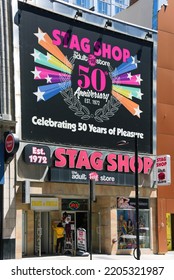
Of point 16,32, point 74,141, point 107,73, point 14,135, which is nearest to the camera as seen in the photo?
point 14,135

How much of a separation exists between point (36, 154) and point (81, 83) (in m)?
5.07

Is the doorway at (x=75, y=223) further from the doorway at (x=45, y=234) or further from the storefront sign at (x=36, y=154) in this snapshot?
the storefront sign at (x=36, y=154)

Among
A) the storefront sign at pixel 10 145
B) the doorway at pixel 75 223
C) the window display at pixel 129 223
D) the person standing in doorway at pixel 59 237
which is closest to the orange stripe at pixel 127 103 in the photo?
the window display at pixel 129 223

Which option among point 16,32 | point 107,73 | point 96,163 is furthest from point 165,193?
point 16,32

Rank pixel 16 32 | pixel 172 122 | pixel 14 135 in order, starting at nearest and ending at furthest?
pixel 14 135, pixel 16 32, pixel 172 122

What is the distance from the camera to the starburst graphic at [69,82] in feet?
86.3

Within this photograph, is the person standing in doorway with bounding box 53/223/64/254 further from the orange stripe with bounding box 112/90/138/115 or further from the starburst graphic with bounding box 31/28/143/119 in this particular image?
the orange stripe with bounding box 112/90/138/115

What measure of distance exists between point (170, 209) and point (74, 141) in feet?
25.6

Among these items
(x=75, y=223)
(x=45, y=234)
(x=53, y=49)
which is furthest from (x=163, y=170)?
(x=53, y=49)

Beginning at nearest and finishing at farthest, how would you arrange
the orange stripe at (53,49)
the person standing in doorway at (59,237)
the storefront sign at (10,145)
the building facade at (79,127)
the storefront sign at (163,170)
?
the storefront sign at (10,145)
the building facade at (79,127)
the orange stripe at (53,49)
the person standing in doorway at (59,237)
the storefront sign at (163,170)

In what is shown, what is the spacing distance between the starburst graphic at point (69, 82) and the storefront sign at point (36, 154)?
256 centimetres

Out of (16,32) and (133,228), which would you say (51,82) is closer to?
(16,32)

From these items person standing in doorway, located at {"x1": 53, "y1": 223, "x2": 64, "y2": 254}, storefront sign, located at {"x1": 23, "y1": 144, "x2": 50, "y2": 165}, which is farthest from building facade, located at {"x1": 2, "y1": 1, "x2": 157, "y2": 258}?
person standing in doorway, located at {"x1": 53, "y1": 223, "x2": 64, "y2": 254}

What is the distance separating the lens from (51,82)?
26609mm
